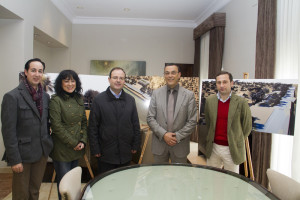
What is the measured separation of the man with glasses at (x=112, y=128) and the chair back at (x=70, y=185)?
0.74m

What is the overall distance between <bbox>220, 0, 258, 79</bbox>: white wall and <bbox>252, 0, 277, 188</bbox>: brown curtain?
375 millimetres

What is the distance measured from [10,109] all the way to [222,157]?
2047 millimetres

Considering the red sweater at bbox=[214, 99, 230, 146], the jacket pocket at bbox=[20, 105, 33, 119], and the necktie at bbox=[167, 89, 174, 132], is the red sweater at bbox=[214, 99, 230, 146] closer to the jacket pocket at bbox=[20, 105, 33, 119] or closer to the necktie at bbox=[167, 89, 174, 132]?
the necktie at bbox=[167, 89, 174, 132]

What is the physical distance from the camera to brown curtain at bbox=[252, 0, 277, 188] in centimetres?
306

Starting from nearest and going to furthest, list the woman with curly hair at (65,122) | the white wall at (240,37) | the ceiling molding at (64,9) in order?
the woman with curly hair at (65,122), the white wall at (240,37), the ceiling molding at (64,9)

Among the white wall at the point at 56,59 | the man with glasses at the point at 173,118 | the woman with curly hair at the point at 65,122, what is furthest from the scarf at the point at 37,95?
the white wall at the point at 56,59

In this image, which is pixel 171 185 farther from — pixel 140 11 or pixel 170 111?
pixel 140 11

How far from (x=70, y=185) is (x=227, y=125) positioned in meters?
1.64

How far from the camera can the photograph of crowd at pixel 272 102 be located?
95.3 inches

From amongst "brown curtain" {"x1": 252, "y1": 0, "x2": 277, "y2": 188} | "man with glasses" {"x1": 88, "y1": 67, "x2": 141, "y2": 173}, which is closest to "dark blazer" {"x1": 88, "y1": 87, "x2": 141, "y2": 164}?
"man with glasses" {"x1": 88, "y1": 67, "x2": 141, "y2": 173}

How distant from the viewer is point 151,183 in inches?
57.5

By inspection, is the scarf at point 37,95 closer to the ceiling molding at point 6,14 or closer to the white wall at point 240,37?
the ceiling molding at point 6,14

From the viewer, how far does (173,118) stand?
2.40 meters

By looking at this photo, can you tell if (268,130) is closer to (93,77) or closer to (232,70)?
(232,70)
